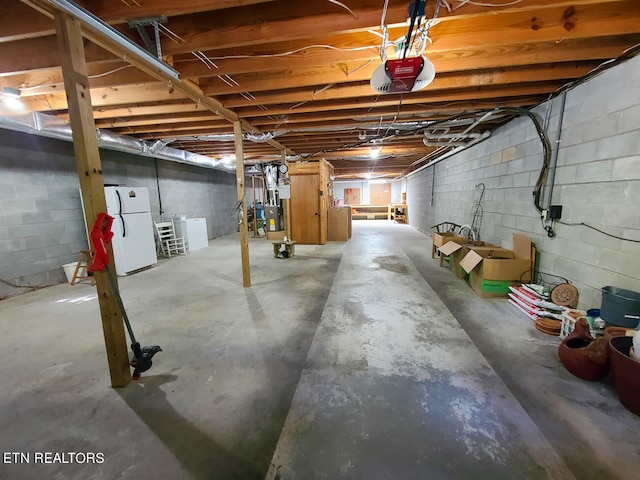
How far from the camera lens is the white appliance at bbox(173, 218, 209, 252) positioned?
603 cm

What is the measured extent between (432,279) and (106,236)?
12.5ft

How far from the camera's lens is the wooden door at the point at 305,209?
6.57 metres

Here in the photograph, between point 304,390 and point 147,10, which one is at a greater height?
point 147,10

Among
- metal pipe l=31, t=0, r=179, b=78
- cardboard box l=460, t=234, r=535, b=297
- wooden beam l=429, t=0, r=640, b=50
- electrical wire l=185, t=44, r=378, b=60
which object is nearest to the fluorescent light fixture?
metal pipe l=31, t=0, r=179, b=78

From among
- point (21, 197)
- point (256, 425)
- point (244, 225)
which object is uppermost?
point (21, 197)

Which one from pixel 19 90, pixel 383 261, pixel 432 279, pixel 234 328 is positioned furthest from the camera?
pixel 383 261

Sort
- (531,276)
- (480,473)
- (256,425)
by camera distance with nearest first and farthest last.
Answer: (480,473) → (256,425) → (531,276)

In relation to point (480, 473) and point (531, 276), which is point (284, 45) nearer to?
point (480, 473)

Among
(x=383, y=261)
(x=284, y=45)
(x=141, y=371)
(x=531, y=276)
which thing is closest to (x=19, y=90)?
(x=284, y=45)

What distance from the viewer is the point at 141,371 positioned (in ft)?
5.85

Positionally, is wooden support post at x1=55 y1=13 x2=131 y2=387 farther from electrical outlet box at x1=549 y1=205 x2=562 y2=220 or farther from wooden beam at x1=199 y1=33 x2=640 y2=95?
electrical outlet box at x1=549 y1=205 x2=562 y2=220

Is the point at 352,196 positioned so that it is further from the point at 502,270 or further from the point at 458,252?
the point at 502,270

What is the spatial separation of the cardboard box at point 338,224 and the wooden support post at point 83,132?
5.81 meters

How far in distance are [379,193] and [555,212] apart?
11354 mm
